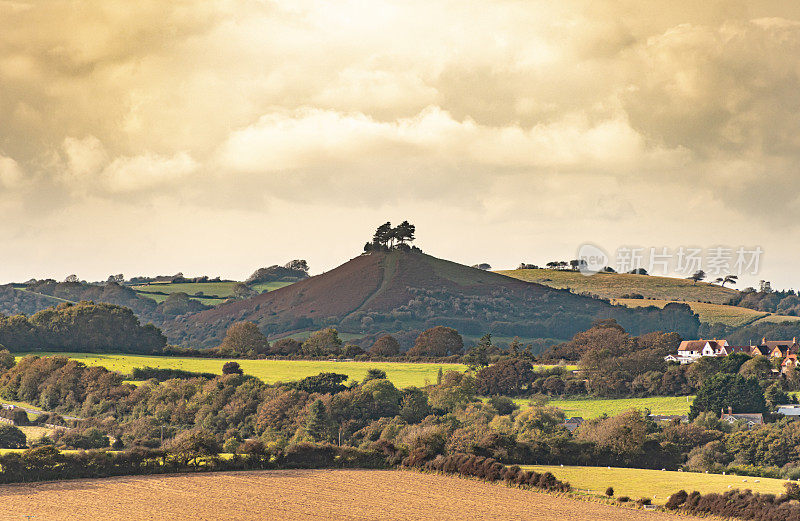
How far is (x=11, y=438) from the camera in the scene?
8525cm

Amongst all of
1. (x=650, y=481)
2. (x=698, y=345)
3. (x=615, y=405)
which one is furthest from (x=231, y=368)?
(x=698, y=345)

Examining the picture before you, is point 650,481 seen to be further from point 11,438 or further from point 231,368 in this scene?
point 231,368

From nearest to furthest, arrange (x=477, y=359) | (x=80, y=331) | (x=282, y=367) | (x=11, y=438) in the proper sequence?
(x=11, y=438) → (x=282, y=367) → (x=477, y=359) → (x=80, y=331)

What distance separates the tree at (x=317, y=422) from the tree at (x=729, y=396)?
1516 inches

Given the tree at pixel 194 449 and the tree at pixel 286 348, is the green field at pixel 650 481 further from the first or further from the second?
the tree at pixel 286 348

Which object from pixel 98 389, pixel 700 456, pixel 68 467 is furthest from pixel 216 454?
pixel 98 389

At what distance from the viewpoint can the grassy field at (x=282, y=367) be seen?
411ft

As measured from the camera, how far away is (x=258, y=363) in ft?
462

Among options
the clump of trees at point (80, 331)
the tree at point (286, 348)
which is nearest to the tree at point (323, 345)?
Answer: the tree at point (286, 348)

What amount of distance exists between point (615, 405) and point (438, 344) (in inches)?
2128

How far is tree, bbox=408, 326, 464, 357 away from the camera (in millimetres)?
161625

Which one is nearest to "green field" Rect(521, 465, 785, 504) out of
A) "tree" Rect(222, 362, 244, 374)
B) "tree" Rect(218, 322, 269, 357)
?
"tree" Rect(222, 362, 244, 374)

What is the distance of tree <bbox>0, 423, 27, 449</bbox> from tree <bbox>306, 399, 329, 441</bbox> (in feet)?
80.2

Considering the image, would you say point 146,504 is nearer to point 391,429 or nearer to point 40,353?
point 391,429
